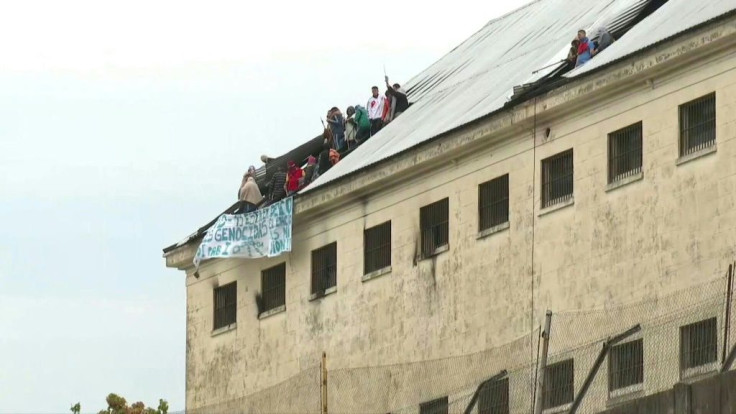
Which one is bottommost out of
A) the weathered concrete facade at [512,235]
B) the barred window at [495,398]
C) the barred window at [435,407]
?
the barred window at [495,398]

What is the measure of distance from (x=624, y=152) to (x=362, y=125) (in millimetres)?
13816

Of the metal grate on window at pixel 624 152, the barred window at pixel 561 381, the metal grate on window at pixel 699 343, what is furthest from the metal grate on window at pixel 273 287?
the metal grate on window at pixel 699 343

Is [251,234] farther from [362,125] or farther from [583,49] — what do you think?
[583,49]

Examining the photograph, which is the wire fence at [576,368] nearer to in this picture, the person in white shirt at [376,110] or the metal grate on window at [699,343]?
the metal grate on window at [699,343]

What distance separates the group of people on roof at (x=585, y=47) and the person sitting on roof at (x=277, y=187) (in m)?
10.2

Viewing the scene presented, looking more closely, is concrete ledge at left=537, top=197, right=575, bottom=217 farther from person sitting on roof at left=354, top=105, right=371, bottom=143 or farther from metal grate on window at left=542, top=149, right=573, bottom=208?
person sitting on roof at left=354, top=105, right=371, bottom=143

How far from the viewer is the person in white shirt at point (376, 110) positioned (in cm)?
6344

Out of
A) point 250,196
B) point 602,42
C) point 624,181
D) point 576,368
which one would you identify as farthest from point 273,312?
point 576,368

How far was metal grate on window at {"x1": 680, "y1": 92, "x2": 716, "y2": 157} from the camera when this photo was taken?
158ft

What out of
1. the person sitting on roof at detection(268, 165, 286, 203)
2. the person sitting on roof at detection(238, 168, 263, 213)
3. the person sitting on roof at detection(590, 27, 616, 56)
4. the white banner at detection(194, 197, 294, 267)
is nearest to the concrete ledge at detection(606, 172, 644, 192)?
the person sitting on roof at detection(590, 27, 616, 56)

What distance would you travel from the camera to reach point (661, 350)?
43.6 m

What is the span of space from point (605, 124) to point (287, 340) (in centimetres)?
1188

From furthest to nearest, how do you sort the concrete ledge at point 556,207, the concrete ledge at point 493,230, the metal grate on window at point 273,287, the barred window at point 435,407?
the metal grate on window at point 273,287
the concrete ledge at point 493,230
the concrete ledge at point 556,207
the barred window at point 435,407

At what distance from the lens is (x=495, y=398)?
4478 cm
